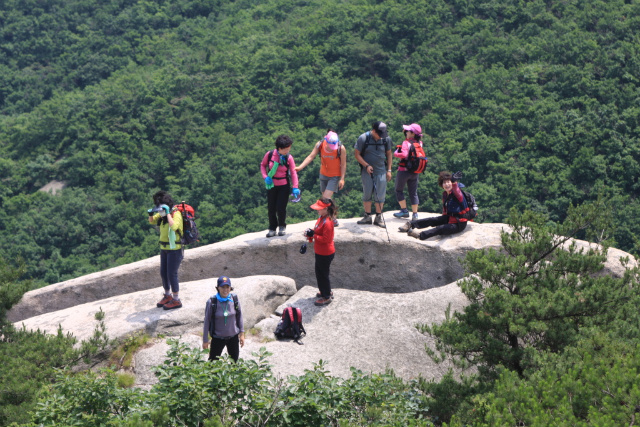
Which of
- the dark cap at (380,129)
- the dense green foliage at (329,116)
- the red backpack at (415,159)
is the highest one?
the dark cap at (380,129)

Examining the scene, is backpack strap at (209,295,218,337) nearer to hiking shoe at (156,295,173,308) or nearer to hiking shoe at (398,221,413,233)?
hiking shoe at (156,295,173,308)

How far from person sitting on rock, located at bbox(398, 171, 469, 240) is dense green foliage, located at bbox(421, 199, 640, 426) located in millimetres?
2318

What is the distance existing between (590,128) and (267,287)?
2019 centimetres

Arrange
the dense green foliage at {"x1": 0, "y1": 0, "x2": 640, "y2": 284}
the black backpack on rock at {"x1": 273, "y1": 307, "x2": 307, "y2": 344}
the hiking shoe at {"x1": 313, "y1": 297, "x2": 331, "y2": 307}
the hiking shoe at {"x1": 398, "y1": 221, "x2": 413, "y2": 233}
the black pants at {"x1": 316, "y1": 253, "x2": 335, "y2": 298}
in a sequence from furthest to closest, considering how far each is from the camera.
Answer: the dense green foliage at {"x1": 0, "y1": 0, "x2": 640, "y2": 284}, the hiking shoe at {"x1": 398, "y1": 221, "x2": 413, "y2": 233}, the hiking shoe at {"x1": 313, "y1": 297, "x2": 331, "y2": 307}, the black pants at {"x1": 316, "y1": 253, "x2": 335, "y2": 298}, the black backpack on rock at {"x1": 273, "y1": 307, "x2": 307, "y2": 344}

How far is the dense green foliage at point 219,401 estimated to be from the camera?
18.1 ft

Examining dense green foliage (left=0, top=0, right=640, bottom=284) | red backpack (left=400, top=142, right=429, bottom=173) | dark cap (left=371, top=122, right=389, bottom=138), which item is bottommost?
dense green foliage (left=0, top=0, right=640, bottom=284)

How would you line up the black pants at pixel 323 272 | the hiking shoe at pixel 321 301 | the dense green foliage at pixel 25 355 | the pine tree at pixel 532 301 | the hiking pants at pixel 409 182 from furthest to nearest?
1. the hiking pants at pixel 409 182
2. the hiking shoe at pixel 321 301
3. the black pants at pixel 323 272
4. the dense green foliage at pixel 25 355
5. the pine tree at pixel 532 301

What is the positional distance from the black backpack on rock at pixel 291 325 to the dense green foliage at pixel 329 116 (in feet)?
54.0

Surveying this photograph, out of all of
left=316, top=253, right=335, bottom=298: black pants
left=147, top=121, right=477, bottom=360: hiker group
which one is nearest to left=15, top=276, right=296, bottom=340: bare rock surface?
left=147, top=121, right=477, bottom=360: hiker group

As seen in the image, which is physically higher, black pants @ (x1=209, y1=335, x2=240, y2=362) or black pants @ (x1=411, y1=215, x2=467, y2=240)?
black pants @ (x1=411, y1=215, x2=467, y2=240)

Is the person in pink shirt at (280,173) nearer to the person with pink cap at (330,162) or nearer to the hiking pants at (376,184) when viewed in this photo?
the person with pink cap at (330,162)

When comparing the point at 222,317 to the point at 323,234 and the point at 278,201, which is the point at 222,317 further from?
the point at 278,201

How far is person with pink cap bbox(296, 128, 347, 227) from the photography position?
9.88m

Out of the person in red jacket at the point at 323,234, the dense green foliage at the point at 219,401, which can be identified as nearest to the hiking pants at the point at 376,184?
the person in red jacket at the point at 323,234
